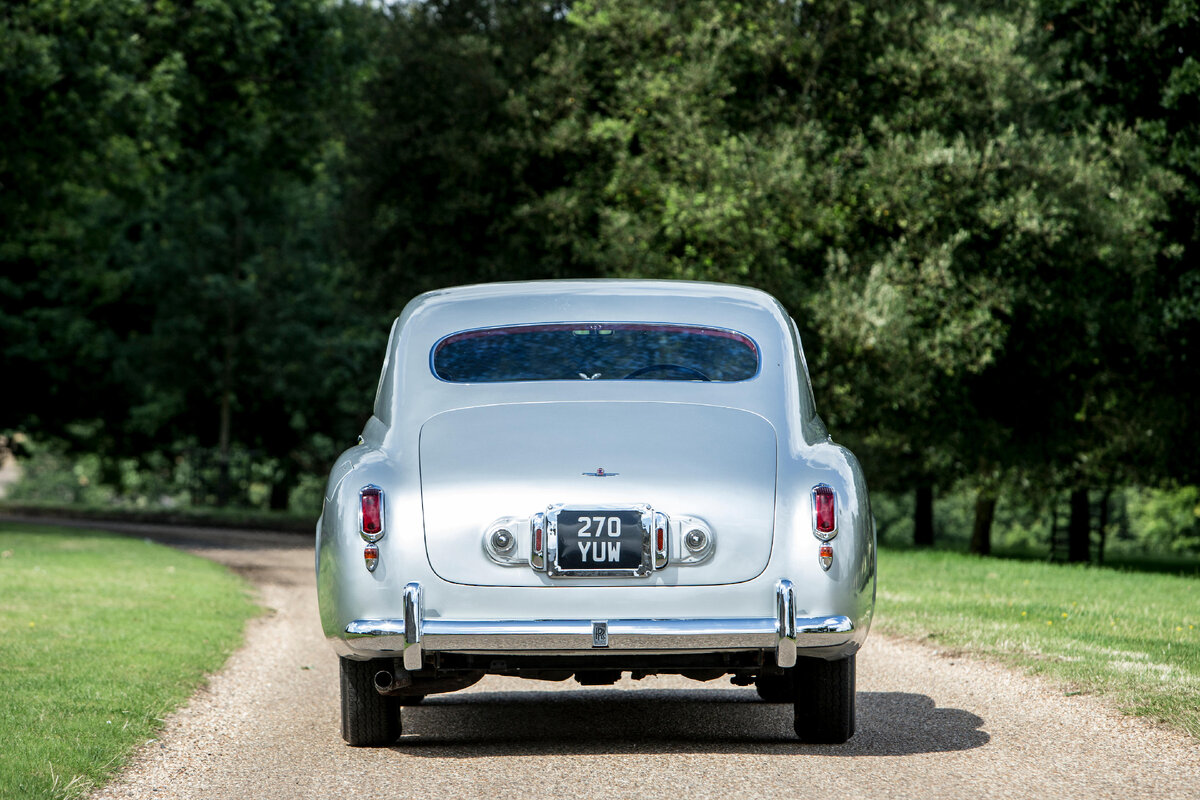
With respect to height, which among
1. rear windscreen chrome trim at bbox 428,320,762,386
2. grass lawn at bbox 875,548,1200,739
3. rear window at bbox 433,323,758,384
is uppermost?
rear windscreen chrome trim at bbox 428,320,762,386

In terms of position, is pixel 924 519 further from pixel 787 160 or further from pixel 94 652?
pixel 94 652

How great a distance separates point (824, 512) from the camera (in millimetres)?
5555

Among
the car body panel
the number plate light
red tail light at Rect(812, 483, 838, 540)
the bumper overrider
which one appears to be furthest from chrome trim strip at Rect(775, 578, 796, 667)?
the number plate light

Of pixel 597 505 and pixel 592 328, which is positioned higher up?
pixel 592 328

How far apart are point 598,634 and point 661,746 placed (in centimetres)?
96

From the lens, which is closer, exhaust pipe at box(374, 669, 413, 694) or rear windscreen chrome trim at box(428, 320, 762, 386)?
exhaust pipe at box(374, 669, 413, 694)

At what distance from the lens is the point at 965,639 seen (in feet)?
32.5

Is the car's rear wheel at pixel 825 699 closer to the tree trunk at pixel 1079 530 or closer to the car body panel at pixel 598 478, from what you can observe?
the car body panel at pixel 598 478

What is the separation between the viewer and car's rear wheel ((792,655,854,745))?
6023mm

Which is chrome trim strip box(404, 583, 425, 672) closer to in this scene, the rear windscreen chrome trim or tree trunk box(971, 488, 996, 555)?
the rear windscreen chrome trim

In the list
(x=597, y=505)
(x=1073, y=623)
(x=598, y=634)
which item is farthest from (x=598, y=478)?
(x=1073, y=623)

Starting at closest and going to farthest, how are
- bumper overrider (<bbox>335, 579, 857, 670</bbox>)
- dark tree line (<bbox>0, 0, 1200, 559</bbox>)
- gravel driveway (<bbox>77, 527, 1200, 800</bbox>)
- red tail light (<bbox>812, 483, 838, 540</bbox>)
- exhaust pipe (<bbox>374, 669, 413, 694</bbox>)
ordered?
gravel driveway (<bbox>77, 527, 1200, 800</bbox>) → bumper overrider (<bbox>335, 579, 857, 670</bbox>) → red tail light (<bbox>812, 483, 838, 540</bbox>) → exhaust pipe (<bbox>374, 669, 413, 694</bbox>) → dark tree line (<bbox>0, 0, 1200, 559</bbox>)

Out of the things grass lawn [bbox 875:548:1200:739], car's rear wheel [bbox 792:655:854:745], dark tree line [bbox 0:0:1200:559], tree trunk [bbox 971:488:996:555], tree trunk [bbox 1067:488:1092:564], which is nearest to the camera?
car's rear wheel [bbox 792:655:854:745]

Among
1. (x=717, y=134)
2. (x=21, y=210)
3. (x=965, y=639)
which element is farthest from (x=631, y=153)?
(x=965, y=639)
